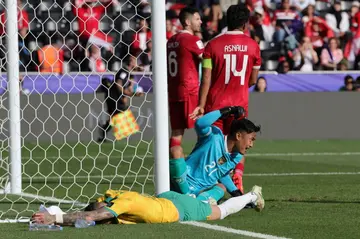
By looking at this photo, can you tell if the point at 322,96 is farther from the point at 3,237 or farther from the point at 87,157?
the point at 3,237

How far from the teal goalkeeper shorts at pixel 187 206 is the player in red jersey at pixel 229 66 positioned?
1911mm

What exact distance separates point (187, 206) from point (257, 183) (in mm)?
4051

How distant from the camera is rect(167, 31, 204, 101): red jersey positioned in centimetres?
1141

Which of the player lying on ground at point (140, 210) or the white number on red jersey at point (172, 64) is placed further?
the white number on red jersey at point (172, 64)

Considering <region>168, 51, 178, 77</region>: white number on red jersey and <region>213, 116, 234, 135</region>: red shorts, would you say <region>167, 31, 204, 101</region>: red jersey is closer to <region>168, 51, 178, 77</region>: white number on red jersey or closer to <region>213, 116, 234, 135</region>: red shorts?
<region>168, 51, 178, 77</region>: white number on red jersey

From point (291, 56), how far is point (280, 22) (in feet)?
3.17

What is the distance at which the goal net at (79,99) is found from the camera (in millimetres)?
12406

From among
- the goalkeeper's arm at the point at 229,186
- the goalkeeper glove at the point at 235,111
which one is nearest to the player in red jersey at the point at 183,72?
the goalkeeper's arm at the point at 229,186

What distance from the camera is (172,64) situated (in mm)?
11734

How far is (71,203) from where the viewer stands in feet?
32.0

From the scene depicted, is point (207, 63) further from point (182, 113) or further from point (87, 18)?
point (87, 18)

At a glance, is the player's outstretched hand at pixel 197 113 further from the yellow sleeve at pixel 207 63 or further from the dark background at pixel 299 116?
the dark background at pixel 299 116

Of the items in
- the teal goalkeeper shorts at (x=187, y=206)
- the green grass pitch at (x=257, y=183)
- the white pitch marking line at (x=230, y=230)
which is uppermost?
the teal goalkeeper shorts at (x=187, y=206)

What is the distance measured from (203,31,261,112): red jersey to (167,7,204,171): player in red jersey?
1.21m
